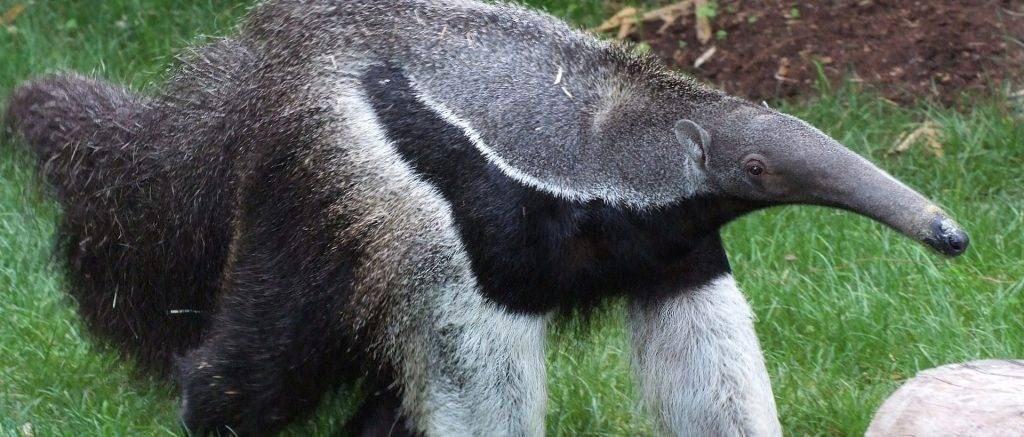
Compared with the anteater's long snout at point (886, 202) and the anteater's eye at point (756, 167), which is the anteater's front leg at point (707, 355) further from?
the anteater's long snout at point (886, 202)

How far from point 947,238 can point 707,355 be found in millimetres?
1149

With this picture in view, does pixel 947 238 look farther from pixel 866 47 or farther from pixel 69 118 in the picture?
pixel 866 47

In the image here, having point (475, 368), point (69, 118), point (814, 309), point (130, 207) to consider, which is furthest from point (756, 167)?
point (69, 118)

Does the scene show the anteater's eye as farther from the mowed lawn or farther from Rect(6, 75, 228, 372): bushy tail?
Rect(6, 75, 228, 372): bushy tail

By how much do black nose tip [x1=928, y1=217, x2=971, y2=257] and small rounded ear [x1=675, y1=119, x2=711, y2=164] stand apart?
74 centimetres

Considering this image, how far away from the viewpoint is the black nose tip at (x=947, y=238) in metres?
3.79

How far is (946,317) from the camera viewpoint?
600 centimetres

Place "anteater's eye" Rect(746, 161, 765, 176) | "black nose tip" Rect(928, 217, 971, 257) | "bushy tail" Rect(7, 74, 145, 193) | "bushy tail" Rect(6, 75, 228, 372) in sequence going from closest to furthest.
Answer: "black nose tip" Rect(928, 217, 971, 257) < "anteater's eye" Rect(746, 161, 765, 176) < "bushy tail" Rect(6, 75, 228, 372) < "bushy tail" Rect(7, 74, 145, 193)

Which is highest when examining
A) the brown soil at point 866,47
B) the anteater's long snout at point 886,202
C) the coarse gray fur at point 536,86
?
the anteater's long snout at point 886,202

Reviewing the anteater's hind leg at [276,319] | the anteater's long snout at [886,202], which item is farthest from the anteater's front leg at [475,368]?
the anteater's long snout at [886,202]

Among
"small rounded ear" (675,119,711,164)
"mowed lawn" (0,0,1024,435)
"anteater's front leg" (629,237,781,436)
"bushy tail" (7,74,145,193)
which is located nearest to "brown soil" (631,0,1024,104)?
"mowed lawn" (0,0,1024,435)

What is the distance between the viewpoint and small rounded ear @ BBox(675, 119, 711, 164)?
428cm

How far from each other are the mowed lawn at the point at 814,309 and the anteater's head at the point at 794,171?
77mm

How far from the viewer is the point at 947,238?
379cm
